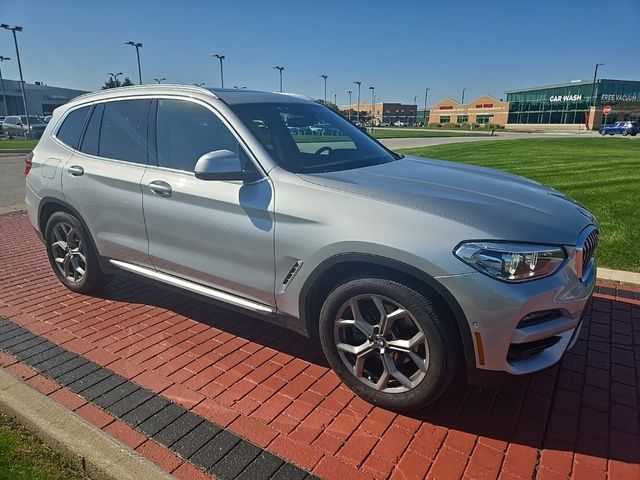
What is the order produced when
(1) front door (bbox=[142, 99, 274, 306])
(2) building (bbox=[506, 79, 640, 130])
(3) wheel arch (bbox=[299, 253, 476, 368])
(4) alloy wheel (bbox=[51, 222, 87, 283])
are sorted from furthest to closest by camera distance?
1. (2) building (bbox=[506, 79, 640, 130])
2. (4) alloy wheel (bbox=[51, 222, 87, 283])
3. (1) front door (bbox=[142, 99, 274, 306])
4. (3) wheel arch (bbox=[299, 253, 476, 368])

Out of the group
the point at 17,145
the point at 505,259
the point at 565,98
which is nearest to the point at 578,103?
the point at 565,98

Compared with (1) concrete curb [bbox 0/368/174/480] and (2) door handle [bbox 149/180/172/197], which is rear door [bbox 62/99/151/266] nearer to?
(2) door handle [bbox 149/180/172/197]

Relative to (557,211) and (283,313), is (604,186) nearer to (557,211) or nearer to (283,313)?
(557,211)

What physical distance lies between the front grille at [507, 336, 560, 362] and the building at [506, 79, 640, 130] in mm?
77972

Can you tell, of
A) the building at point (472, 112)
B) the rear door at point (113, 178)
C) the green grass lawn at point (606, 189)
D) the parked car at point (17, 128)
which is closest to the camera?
the rear door at point (113, 178)

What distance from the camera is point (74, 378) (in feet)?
10.3

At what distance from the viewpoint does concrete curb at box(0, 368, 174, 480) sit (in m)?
2.32

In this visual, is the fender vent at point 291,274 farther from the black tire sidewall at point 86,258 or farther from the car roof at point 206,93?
the black tire sidewall at point 86,258

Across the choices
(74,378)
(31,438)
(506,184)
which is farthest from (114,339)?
(506,184)

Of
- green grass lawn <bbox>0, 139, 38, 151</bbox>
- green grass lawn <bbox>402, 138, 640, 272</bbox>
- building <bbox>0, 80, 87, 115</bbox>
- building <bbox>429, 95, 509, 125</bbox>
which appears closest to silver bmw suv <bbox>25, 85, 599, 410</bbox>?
green grass lawn <bbox>402, 138, 640, 272</bbox>

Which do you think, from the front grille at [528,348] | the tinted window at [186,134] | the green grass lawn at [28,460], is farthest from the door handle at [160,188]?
the front grille at [528,348]

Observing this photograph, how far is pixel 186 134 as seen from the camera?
353 centimetres

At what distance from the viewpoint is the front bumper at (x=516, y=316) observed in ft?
7.52

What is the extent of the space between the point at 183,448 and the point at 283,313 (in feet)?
3.22
